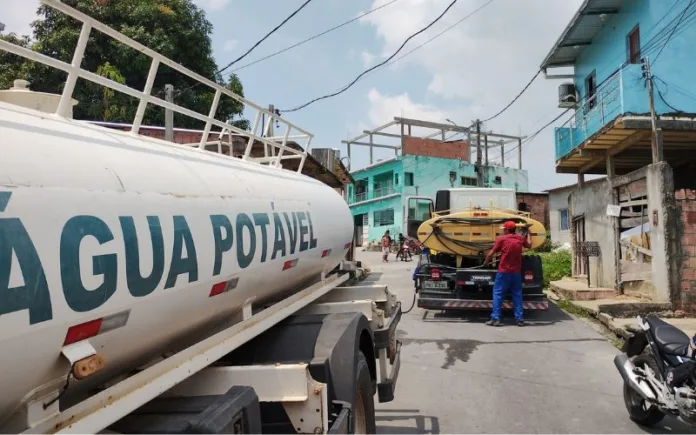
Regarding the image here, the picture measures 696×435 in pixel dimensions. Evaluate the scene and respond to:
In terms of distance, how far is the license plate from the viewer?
1002cm

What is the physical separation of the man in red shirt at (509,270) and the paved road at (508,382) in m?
0.34

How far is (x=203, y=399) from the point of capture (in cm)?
239

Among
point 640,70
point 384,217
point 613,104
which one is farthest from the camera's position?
point 384,217

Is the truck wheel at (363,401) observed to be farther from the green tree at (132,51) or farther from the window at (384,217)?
the window at (384,217)

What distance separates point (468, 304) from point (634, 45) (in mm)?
9466

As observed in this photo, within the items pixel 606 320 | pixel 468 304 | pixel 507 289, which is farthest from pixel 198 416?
pixel 606 320

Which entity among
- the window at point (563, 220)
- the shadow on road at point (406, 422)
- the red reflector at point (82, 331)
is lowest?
the shadow on road at point (406, 422)

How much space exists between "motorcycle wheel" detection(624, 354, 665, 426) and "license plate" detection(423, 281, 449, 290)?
5265 mm

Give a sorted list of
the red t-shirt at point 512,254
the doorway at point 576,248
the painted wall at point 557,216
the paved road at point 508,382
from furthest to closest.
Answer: the painted wall at point 557,216 < the doorway at point 576,248 < the red t-shirt at point 512,254 < the paved road at point 508,382

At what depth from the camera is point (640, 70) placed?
37.8 ft

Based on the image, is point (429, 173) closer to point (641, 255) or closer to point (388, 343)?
point (641, 255)

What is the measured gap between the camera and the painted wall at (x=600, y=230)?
12.0 meters

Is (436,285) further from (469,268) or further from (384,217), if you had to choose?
(384,217)

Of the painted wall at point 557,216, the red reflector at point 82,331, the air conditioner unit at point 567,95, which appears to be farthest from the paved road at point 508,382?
the painted wall at point 557,216
